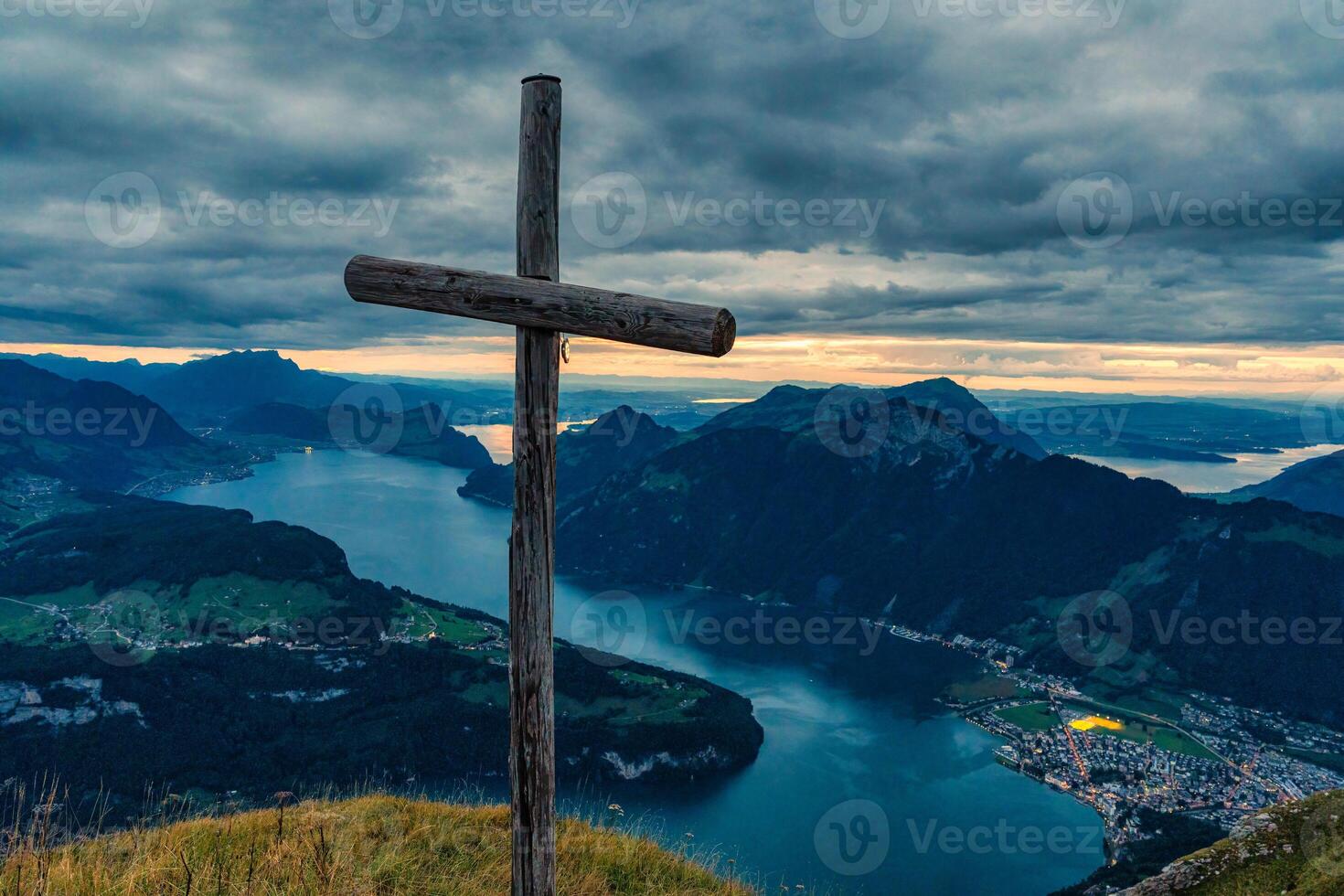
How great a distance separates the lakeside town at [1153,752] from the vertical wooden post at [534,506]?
418 ft

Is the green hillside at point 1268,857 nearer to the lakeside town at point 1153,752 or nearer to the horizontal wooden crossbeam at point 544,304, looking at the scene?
the horizontal wooden crossbeam at point 544,304

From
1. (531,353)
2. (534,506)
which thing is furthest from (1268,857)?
(531,353)

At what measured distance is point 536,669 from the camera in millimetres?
6281

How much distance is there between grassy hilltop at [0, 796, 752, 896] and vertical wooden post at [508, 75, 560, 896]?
7.69ft

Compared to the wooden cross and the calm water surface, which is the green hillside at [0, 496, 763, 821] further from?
the wooden cross

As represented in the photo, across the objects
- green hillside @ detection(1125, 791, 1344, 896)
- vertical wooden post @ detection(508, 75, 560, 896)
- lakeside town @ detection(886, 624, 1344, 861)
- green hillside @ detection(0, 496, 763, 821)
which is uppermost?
vertical wooden post @ detection(508, 75, 560, 896)

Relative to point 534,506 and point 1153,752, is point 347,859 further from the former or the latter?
point 1153,752

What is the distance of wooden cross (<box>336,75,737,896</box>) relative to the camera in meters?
5.96

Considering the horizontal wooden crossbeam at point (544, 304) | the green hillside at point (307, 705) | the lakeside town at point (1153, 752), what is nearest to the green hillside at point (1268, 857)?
the horizontal wooden crossbeam at point (544, 304)

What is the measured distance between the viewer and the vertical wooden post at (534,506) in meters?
6.06

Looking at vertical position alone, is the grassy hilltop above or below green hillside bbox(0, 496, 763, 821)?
above

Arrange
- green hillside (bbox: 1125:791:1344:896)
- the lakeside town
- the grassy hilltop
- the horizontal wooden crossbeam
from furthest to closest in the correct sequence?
the lakeside town
green hillside (bbox: 1125:791:1344:896)
the grassy hilltop
the horizontal wooden crossbeam

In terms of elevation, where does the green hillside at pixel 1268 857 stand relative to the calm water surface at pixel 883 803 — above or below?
above

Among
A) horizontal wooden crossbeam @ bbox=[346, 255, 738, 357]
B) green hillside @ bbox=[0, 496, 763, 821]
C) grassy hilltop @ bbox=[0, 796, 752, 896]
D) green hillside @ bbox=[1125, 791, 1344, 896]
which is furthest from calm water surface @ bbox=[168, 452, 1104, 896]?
horizontal wooden crossbeam @ bbox=[346, 255, 738, 357]
